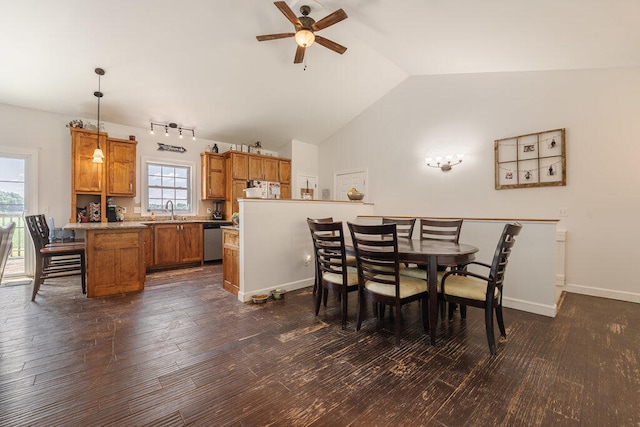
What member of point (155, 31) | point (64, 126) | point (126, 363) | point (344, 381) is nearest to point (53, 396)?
point (126, 363)

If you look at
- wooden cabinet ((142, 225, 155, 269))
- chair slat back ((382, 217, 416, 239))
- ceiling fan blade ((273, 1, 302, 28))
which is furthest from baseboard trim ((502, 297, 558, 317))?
wooden cabinet ((142, 225, 155, 269))

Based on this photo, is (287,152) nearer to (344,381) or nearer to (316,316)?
(316,316)

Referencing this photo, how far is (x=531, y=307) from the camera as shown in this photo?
2953 mm

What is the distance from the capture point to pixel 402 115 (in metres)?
5.45

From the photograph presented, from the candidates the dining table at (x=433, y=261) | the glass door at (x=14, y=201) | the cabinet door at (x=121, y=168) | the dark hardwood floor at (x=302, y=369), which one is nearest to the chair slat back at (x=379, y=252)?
the dining table at (x=433, y=261)

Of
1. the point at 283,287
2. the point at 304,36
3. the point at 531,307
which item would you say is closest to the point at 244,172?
the point at 283,287

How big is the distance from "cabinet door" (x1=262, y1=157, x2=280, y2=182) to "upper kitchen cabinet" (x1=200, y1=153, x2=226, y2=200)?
93 cm

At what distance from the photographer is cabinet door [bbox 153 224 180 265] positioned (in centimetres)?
497

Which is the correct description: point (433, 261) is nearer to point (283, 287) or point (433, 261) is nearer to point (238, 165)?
point (283, 287)

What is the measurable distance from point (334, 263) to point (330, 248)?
6.2 inches

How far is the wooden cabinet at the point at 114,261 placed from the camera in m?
3.38

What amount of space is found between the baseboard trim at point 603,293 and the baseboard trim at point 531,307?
1.13 meters

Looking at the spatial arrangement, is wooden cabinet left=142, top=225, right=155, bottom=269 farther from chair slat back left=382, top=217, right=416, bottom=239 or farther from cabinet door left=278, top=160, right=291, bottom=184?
chair slat back left=382, top=217, right=416, bottom=239

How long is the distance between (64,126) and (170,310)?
4163mm
